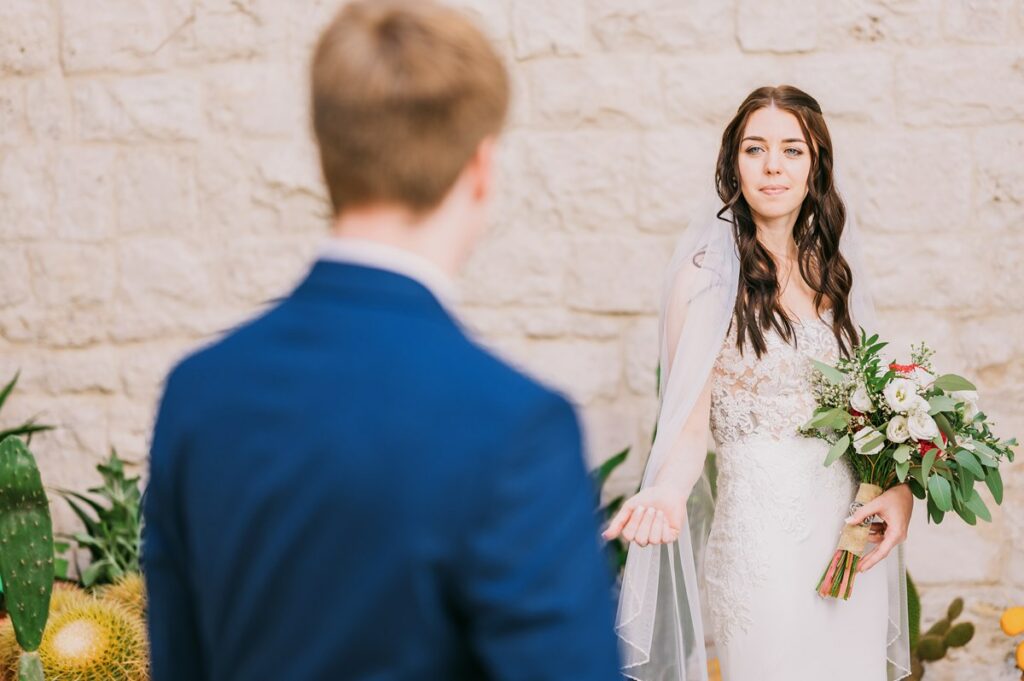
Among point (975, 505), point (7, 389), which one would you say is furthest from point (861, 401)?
point (7, 389)

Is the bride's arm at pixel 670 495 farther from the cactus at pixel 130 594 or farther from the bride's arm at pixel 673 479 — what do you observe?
the cactus at pixel 130 594

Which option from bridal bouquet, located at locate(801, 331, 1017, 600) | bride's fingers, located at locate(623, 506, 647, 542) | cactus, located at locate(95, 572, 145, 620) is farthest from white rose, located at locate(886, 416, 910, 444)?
cactus, located at locate(95, 572, 145, 620)

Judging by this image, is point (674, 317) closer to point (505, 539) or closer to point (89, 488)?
point (505, 539)

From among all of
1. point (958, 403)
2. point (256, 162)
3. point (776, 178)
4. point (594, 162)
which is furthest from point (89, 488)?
point (958, 403)

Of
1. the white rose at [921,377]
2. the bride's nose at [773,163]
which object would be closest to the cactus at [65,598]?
the bride's nose at [773,163]

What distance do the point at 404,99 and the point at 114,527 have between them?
3.51 meters

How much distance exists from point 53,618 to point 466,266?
1899 mm

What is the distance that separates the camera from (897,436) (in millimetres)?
2855

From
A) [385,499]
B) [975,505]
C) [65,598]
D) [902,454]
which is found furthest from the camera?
[65,598]

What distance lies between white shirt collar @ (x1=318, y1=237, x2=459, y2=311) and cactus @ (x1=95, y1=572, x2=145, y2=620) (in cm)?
288

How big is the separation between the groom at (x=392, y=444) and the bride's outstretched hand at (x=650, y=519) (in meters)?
1.65

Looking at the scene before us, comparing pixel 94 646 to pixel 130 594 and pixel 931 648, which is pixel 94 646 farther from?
pixel 931 648

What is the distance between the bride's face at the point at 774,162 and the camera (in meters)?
3.04

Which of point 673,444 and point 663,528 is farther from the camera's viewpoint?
point 673,444
